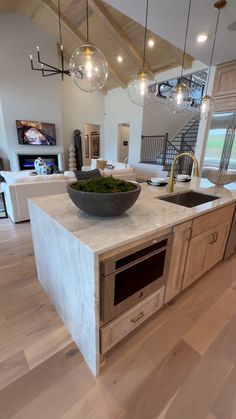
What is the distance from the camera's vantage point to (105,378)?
1.12 metres

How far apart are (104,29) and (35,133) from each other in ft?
12.2

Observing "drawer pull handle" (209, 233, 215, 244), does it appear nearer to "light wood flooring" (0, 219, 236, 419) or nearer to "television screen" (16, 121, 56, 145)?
"light wood flooring" (0, 219, 236, 419)

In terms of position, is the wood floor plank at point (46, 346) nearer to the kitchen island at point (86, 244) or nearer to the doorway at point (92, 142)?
the kitchen island at point (86, 244)

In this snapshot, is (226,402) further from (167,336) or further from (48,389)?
(48,389)

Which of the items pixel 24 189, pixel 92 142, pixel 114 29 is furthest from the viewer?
pixel 92 142

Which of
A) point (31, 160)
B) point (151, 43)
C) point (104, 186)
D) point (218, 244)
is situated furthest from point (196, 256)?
point (31, 160)

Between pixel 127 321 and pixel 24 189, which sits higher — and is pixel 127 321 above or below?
below

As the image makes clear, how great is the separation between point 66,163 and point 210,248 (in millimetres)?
7148

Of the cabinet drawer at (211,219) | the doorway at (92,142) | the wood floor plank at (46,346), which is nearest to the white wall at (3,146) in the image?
the doorway at (92,142)

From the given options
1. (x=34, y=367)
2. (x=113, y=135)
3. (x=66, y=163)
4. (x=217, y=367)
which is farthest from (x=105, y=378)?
(x=113, y=135)

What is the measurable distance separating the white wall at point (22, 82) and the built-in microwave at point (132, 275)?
663 cm

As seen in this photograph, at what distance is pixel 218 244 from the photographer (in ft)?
6.25

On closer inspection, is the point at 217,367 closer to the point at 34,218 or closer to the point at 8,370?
the point at 8,370

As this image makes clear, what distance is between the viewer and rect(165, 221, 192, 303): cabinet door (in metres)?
1.30
